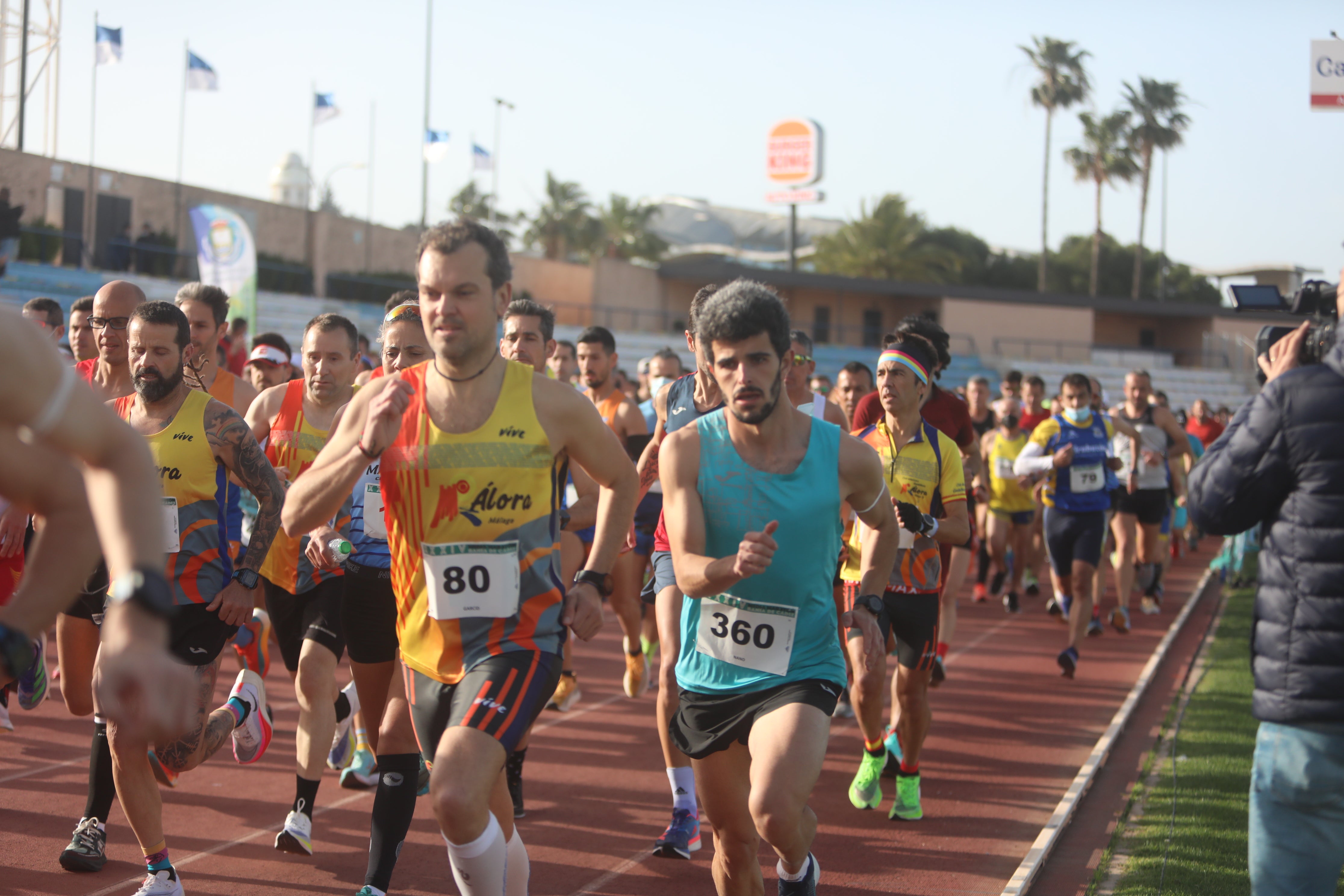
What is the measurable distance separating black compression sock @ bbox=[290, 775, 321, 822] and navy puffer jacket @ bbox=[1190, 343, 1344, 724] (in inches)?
153

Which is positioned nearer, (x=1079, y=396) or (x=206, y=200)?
(x=1079, y=396)

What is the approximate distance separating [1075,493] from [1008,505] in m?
3.27

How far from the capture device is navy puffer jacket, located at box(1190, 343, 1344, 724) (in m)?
3.01

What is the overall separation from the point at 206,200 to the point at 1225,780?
36.2 metres

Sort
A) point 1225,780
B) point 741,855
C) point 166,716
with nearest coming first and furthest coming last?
point 166,716 < point 741,855 < point 1225,780

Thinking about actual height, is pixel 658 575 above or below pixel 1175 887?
above

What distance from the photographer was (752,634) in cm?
387

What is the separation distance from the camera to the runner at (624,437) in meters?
7.88

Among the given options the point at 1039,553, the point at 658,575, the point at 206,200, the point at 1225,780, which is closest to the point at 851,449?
the point at 658,575

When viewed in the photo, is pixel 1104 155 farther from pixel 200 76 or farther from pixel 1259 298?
pixel 1259 298

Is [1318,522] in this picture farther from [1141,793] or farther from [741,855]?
[1141,793]

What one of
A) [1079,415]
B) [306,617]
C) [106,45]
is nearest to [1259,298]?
[306,617]

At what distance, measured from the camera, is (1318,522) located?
3.04m

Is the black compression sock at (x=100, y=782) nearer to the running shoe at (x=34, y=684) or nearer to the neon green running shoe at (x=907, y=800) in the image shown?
the running shoe at (x=34, y=684)
